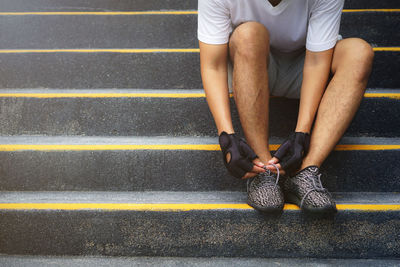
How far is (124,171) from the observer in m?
1.15

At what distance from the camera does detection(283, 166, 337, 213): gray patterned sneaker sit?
36.3 inches

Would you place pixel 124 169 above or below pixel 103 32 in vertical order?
below

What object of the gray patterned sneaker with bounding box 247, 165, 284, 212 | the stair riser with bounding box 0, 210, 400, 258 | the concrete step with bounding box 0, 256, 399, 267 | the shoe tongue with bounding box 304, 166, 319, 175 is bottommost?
the concrete step with bounding box 0, 256, 399, 267

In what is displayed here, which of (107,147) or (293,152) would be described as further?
(107,147)

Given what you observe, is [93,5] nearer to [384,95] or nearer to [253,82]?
[253,82]

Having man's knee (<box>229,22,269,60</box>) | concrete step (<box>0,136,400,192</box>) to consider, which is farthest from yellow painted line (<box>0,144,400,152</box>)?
man's knee (<box>229,22,269,60</box>)

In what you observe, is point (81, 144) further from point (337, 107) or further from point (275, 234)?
point (337, 107)

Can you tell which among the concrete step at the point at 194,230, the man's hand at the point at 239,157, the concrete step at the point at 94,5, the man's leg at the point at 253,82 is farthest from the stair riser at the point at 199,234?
the concrete step at the point at 94,5

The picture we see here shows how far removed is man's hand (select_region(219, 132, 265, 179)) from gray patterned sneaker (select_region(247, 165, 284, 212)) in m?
0.03

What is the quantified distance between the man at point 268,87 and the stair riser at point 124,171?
0.16m

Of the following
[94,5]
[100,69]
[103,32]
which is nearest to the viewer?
[100,69]

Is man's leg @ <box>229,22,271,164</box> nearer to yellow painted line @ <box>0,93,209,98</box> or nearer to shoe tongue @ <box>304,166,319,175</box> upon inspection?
shoe tongue @ <box>304,166,319,175</box>

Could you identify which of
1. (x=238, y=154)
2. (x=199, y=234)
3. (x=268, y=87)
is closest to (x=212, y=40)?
(x=268, y=87)

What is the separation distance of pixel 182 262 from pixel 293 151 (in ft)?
1.58
